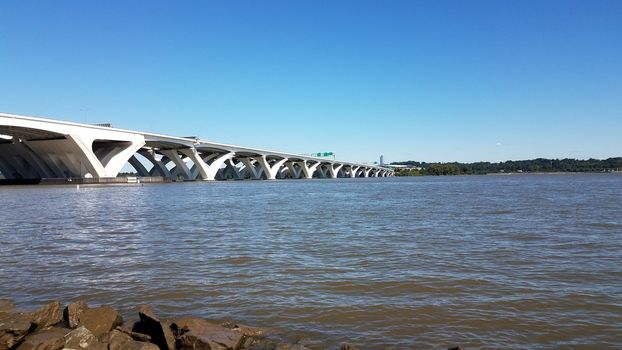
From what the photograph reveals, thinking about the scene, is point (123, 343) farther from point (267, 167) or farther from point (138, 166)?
point (267, 167)

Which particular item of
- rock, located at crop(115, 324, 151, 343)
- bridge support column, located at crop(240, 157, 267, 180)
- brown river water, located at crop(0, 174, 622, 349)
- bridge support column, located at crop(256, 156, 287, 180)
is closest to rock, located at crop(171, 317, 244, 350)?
rock, located at crop(115, 324, 151, 343)

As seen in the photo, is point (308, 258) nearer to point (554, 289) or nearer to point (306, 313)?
point (306, 313)

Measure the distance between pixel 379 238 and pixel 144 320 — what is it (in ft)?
31.4

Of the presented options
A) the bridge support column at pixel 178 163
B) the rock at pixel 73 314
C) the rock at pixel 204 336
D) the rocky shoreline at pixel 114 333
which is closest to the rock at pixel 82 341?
the rocky shoreline at pixel 114 333

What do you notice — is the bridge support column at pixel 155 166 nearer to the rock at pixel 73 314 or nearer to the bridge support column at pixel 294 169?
the bridge support column at pixel 294 169

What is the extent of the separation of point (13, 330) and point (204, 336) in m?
2.46

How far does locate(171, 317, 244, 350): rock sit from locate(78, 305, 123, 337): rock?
0.94m

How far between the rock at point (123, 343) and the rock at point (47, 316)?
123cm

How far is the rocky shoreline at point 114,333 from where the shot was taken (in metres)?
5.19

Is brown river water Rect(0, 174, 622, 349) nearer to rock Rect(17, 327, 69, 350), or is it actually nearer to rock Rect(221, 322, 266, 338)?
rock Rect(221, 322, 266, 338)

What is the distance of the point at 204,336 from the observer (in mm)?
5324

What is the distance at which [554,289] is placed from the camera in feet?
25.7

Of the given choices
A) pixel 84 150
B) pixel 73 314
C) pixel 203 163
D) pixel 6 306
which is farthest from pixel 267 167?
pixel 73 314

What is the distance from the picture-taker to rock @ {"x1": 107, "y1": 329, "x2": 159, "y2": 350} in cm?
511
